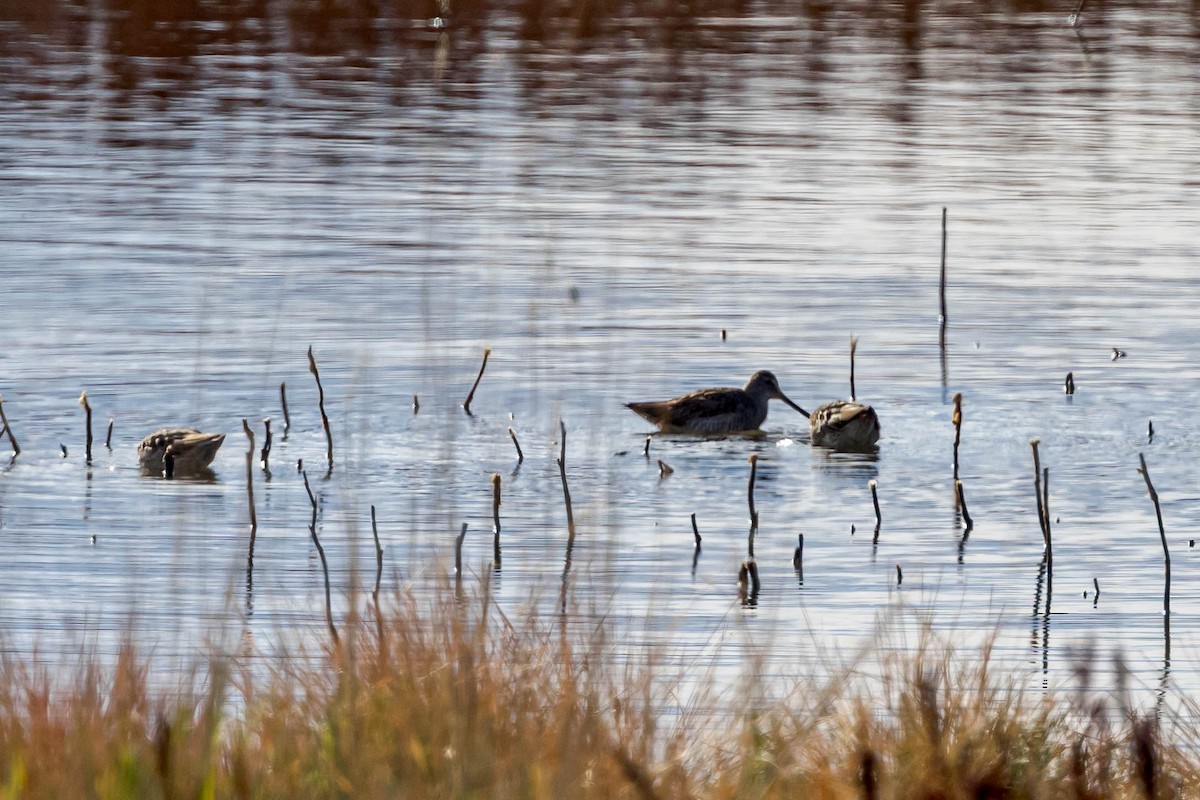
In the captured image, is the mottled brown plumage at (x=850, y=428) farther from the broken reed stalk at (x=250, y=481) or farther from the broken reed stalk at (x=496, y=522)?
the broken reed stalk at (x=250, y=481)

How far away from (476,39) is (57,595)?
119 ft

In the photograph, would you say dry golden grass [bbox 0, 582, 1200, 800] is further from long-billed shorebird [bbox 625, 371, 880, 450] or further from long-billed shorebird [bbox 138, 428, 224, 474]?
long-billed shorebird [bbox 625, 371, 880, 450]

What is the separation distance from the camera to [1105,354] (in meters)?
15.3

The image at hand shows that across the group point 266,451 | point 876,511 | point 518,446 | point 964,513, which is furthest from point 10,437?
point 964,513

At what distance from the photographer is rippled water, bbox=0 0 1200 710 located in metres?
9.16

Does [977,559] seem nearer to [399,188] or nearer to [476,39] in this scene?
[399,188]

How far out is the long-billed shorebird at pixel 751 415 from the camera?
12477 mm

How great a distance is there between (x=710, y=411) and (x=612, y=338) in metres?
1.77

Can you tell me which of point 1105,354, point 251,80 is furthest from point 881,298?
point 251,80

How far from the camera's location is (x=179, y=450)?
459 inches

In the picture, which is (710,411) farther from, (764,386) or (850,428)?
(850,428)

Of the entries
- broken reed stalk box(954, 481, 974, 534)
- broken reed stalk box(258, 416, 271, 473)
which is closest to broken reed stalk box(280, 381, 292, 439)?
broken reed stalk box(258, 416, 271, 473)

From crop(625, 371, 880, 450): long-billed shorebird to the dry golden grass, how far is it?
630 centimetres

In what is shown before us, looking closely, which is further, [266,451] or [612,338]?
[612,338]
